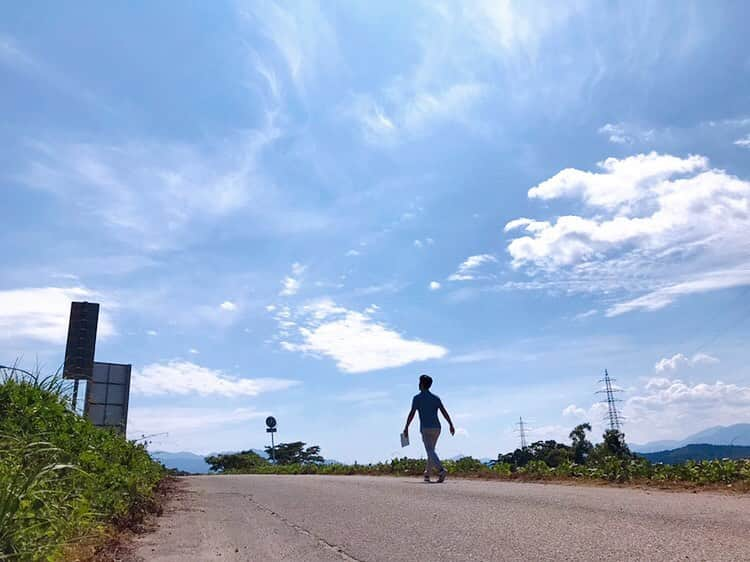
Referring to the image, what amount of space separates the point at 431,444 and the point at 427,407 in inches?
29.8

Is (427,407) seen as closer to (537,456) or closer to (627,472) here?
(627,472)

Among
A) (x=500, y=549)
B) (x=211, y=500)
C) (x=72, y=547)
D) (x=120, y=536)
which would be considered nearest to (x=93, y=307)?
(x=211, y=500)

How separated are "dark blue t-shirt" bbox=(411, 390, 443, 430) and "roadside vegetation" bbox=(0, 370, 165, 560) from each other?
554 cm

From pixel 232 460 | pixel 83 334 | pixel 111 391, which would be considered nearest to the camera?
pixel 83 334

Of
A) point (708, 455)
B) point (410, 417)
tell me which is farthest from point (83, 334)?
point (708, 455)

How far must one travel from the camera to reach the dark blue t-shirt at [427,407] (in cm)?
1307

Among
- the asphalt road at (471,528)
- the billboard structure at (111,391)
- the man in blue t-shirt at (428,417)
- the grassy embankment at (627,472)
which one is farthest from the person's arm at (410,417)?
the billboard structure at (111,391)

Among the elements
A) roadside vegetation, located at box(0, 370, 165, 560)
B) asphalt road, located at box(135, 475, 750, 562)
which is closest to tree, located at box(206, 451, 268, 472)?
roadside vegetation, located at box(0, 370, 165, 560)

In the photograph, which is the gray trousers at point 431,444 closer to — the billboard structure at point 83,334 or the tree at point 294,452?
the billboard structure at point 83,334

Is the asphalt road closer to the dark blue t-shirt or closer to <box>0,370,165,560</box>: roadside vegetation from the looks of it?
<box>0,370,165,560</box>: roadside vegetation

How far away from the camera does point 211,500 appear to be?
11.4 m

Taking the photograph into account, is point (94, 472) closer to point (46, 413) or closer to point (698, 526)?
point (46, 413)

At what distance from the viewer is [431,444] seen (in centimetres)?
1285

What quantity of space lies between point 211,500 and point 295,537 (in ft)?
18.1
